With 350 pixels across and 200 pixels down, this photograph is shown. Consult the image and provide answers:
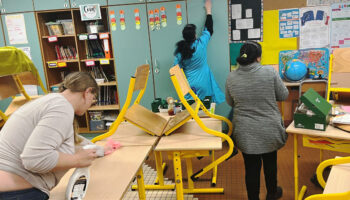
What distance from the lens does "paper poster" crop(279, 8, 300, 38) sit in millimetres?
3799

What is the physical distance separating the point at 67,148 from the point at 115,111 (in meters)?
3.32

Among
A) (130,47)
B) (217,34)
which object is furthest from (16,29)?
(217,34)

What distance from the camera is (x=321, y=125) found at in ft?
6.44

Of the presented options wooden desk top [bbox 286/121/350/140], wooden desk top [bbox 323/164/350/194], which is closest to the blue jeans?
wooden desk top [bbox 323/164/350/194]

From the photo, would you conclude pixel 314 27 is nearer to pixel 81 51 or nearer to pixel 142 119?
pixel 142 119

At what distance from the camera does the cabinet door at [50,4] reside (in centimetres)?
395

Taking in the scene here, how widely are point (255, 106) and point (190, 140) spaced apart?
0.55 metres

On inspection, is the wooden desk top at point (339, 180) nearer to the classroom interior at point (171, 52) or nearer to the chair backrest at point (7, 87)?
the classroom interior at point (171, 52)

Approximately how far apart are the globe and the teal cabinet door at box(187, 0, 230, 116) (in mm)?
819

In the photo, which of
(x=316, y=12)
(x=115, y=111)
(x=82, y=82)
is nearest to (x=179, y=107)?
(x=82, y=82)

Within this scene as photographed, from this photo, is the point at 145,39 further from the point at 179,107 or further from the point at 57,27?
the point at 179,107

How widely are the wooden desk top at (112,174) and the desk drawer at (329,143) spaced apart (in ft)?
3.90

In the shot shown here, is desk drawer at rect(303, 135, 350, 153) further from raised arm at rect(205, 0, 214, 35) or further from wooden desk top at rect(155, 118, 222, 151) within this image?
raised arm at rect(205, 0, 214, 35)

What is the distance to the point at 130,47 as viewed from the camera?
4.00 m
